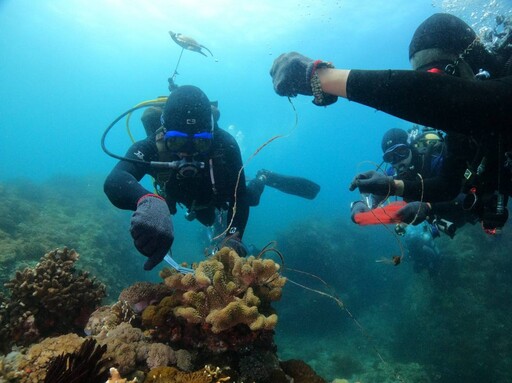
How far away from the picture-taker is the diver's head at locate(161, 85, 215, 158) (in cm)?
443

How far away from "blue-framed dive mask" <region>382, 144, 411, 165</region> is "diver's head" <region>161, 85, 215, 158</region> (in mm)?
4812

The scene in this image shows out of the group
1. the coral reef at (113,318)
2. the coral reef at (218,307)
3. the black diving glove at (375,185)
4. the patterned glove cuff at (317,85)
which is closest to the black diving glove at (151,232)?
the coral reef at (218,307)

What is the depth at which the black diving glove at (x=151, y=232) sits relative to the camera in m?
2.25

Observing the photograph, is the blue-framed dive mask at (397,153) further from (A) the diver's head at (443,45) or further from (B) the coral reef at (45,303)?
(B) the coral reef at (45,303)

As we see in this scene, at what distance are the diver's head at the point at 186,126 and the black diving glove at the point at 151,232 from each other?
7.09ft

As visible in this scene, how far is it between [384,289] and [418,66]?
16.5 meters

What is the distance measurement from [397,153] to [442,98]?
6.30m

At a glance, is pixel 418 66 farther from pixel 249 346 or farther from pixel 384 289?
pixel 384 289

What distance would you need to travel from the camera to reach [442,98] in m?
1.51

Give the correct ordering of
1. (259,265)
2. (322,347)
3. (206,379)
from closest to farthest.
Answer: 1. (206,379)
2. (259,265)
3. (322,347)

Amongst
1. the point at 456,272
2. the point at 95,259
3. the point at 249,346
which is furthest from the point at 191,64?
the point at 249,346

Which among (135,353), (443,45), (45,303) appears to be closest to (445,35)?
(443,45)

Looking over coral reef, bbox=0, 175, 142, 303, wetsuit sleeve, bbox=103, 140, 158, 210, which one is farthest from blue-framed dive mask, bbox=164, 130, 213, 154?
coral reef, bbox=0, 175, 142, 303

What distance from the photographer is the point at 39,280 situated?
358 cm
